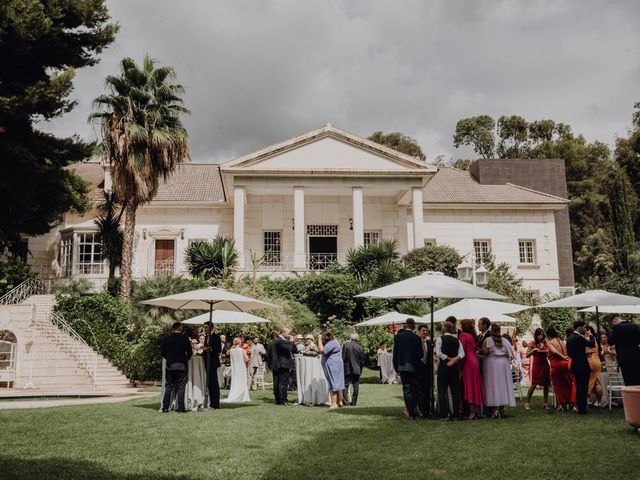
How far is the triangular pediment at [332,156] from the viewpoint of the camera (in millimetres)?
31094

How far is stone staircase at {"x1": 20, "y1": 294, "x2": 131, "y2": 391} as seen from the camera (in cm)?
2034

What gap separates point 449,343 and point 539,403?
4323 mm

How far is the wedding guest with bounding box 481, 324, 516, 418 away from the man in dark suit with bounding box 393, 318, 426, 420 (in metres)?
1.14

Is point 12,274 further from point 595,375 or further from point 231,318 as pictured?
point 595,375

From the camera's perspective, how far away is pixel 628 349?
34.3 ft

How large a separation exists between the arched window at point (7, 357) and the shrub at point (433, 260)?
1656 centimetres

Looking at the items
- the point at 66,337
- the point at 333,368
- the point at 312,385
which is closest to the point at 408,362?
the point at 333,368

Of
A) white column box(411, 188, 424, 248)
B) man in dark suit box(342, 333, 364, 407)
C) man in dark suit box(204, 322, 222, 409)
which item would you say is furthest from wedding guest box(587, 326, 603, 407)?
white column box(411, 188, 424, 248)

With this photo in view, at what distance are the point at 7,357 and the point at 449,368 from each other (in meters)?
18.1

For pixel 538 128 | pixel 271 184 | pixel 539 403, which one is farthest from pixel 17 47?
pixel 538 128

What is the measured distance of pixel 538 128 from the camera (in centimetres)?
5372

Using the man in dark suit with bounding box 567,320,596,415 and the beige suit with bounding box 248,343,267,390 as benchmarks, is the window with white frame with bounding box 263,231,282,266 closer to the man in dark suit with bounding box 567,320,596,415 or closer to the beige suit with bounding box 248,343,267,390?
the beige suit with bounding box 248,343,267,390

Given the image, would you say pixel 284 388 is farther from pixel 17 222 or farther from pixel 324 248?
pixel 324 248

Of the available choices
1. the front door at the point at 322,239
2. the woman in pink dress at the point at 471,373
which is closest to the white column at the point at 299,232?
the front door at the point at 322,239
